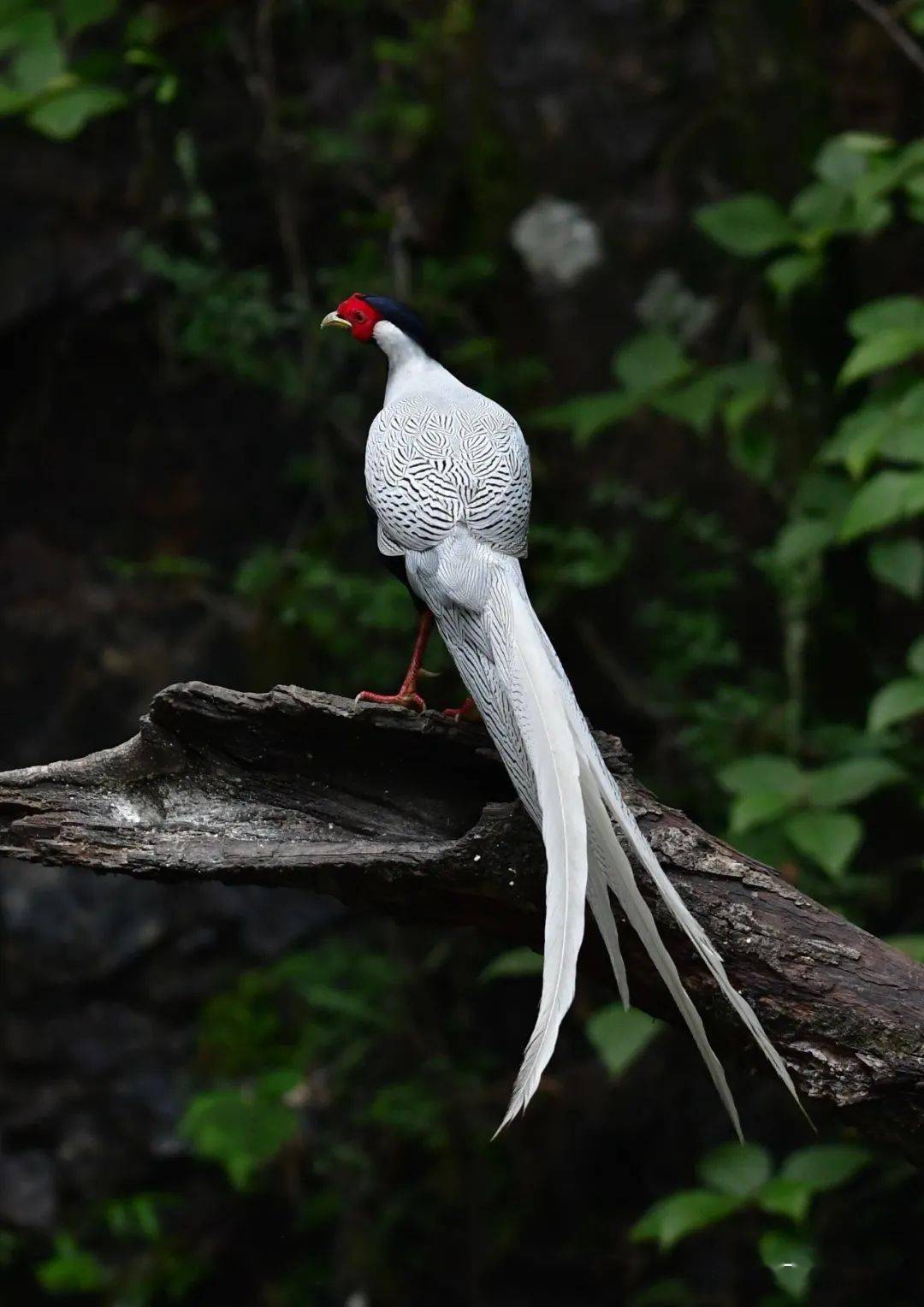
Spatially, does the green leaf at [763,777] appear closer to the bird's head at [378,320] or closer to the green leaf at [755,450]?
the green leaf at [755,450]

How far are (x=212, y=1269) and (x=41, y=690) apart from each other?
1.69 metres

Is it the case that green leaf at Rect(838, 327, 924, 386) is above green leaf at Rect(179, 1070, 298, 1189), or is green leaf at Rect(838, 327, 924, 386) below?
above

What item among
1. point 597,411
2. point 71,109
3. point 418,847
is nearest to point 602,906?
point 418,847

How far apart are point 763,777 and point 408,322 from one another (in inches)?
41.3

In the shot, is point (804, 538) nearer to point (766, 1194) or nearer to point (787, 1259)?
point (766, 1194)

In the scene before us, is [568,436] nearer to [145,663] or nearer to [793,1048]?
[145,663]

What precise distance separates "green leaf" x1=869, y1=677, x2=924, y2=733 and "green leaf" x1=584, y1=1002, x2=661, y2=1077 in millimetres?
674

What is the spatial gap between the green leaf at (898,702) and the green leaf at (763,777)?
185 mm

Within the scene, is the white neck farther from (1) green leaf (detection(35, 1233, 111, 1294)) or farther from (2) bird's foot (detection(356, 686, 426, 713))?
(1) green leaf (detection(35, 1233, 111, 1294))

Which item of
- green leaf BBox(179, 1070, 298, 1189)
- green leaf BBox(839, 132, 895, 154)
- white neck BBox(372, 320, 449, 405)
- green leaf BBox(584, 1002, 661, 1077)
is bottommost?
green leaf BBox(179, 1070, 298, 1189)

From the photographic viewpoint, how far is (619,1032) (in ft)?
8.34

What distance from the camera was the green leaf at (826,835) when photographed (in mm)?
2480

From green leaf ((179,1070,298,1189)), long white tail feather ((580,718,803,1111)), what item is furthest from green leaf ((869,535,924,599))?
green leaf ((179,1070,298,1189))

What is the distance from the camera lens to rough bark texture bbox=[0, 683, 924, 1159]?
5.59 ft
